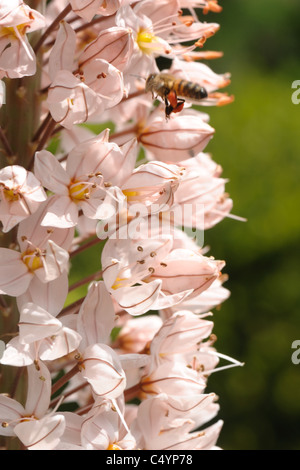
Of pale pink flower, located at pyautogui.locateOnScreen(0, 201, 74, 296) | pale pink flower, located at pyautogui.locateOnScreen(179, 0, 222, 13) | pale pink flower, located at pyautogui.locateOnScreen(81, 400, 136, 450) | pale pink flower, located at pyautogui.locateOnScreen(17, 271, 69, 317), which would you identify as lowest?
pale pink flower, located at pyautogui.locateOnScreen(81, 400, 136, 450)

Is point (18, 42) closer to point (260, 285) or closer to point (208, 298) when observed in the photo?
point (208, 298)

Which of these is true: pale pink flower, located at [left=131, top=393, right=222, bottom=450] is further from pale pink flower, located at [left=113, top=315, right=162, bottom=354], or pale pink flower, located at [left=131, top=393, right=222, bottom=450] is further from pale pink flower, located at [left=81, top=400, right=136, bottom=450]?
pale pink flower, located at [left=113, top=315, right=162, bottom=354]

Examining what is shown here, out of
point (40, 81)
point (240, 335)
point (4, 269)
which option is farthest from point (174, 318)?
point (240, 335)

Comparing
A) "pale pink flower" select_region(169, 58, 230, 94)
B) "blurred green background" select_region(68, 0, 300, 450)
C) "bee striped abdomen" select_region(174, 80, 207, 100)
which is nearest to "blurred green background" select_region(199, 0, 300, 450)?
"blurred green background" select_region(68, 0, 300, 450)

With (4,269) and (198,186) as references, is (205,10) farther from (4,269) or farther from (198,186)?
(4,269)

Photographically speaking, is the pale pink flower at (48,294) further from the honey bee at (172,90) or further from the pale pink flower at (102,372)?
the honey bee at (172,90)

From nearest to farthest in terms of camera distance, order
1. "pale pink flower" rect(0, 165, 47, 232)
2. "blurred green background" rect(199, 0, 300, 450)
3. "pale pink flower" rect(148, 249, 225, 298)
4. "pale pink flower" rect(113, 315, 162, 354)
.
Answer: "pale pink flower" rect(0, 165, 47, 232) < "pale pink flower" rect(148, 249, 225, 298) < "pale pink flower" rect(113, 315, 162, 354) < "blurred green background" rect(199, 0, 300, 450)

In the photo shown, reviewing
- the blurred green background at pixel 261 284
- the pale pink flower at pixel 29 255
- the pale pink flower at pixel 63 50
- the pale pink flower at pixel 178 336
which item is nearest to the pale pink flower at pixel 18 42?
the pale pink flower at pixel 63 50
